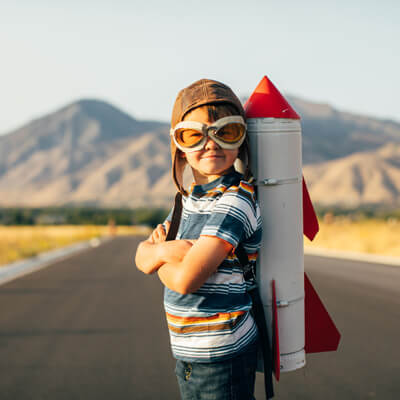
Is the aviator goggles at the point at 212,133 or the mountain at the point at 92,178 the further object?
the mountain at the point at 92,178

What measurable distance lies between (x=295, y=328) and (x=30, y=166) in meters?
207

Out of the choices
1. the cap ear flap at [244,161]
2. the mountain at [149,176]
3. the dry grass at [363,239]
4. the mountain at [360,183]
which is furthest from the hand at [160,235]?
the mountain at [149,176]

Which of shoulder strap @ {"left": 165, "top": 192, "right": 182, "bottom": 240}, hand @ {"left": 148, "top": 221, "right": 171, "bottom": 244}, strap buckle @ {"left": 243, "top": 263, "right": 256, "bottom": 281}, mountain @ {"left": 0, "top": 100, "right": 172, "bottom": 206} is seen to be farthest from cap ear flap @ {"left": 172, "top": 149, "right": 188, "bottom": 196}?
mountain @ {"left": 0, "top": 100, "right": 172, "bottom": 206}

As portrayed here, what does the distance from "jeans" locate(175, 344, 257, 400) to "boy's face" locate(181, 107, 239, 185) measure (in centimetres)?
75

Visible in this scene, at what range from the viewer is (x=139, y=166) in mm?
162000

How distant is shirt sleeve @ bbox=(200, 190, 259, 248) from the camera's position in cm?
203

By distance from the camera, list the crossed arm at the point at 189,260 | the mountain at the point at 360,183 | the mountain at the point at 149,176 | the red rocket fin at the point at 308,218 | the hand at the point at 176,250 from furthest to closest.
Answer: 1. the mountain at the point at 149,176
2. the mountain at the point at 360,183
3. the red rocket fin at the point at 308,218
4. the hand at the point at 176,250
5. the crossed arm at the point at 189,260

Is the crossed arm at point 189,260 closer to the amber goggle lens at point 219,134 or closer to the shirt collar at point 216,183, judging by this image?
the shirt collar at point 216,183

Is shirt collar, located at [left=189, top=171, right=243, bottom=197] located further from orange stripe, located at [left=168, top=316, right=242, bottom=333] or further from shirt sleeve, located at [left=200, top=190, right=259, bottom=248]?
orange stripe, located at [left=168, top=316, right=242, bottom=333]

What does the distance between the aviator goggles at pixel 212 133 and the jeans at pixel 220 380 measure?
0.85m

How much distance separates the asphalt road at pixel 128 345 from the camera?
4.61 meters

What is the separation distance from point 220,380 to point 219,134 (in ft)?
3.20

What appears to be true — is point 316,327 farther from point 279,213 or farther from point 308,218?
point 279,213

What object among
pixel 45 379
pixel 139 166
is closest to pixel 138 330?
pixel 45 379
